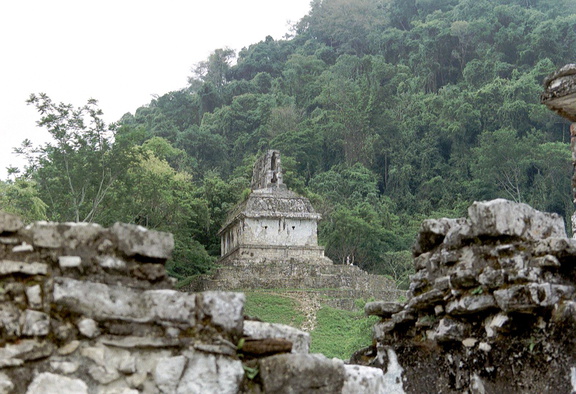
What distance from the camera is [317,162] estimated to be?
64.3 metres

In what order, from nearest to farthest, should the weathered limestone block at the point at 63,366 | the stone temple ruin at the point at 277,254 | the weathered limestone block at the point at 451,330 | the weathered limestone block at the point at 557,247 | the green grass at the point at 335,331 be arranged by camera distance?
the weathered limestone block at the point at 63,366
the weathered limestone block at the point at 557,247
the weathered limestone block at the point at 451,330
the green grass at the point at 335,331
the stone temple ruin at the point at 277,254

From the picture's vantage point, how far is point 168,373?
3.55 m

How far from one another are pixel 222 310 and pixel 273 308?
81.1 feet

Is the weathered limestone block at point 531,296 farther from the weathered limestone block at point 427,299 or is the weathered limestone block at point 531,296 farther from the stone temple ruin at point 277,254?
the stone temple ruin at point 277,254

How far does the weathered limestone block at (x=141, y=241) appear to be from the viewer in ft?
12.0

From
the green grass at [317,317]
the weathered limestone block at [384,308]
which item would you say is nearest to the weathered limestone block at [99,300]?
the weathered limestone block at [384,308]

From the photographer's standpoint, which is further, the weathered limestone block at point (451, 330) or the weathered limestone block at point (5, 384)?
the weathered limestone block at point (451, 330)

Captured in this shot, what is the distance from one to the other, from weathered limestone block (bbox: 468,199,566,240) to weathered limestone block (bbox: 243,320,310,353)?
2.09 m

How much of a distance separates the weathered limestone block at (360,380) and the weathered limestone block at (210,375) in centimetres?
56

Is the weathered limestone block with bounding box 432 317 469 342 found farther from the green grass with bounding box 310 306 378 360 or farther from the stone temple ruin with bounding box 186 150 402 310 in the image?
the stone temple ruin with bounding box 186 150 402 310

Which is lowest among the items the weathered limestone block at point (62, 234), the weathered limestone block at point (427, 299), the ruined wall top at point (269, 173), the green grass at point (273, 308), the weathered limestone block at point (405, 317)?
the green grass at point (273, 308)

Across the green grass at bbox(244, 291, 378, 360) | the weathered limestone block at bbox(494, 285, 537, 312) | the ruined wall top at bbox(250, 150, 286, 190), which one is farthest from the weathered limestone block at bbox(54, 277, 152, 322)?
the ruined wall top at bbox(250, 150, 286, 190)

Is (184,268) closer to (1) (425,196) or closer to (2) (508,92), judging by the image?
(1) (425,196)

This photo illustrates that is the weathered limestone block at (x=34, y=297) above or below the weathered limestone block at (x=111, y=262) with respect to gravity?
below
